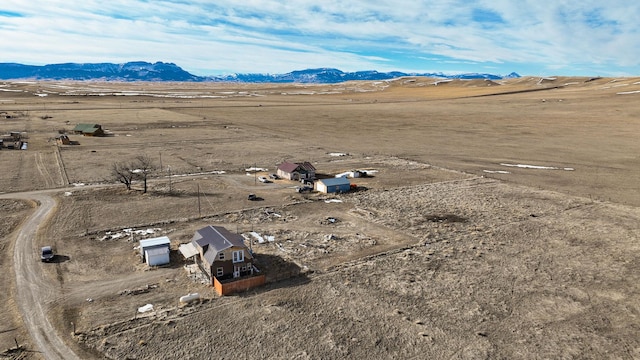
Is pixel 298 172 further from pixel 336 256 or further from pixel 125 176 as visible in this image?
pixel 336 256

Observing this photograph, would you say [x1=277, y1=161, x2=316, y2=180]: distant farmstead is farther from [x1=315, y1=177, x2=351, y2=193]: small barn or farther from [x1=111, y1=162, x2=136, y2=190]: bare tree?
[x1=111, y1=162, x2=136, y2=190]: bare tree

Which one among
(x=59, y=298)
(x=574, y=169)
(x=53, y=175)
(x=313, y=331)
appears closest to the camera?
(x=313, y=331)

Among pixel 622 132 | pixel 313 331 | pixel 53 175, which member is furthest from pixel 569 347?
pixel 622 132

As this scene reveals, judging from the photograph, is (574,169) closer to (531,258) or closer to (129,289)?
(531,258)

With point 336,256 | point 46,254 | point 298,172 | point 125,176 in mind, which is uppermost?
point 298,172

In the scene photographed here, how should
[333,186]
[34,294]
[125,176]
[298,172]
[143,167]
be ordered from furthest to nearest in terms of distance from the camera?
[143,167] → [298,172] → [125,176] → [333,186] → [34,294]

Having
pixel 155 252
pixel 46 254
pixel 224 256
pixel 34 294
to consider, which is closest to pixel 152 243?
pixel 155 252

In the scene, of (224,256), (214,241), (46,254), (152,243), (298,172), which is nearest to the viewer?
(224,256)
